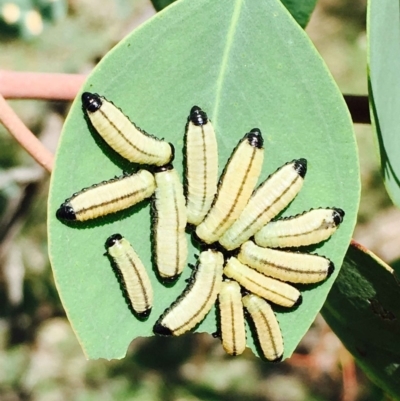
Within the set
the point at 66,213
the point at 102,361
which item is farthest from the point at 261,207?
the point at 102,361

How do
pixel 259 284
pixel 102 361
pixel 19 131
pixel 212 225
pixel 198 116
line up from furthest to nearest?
pixel 102 361 < pixel 259 284 < pixel 212 225 < pixel 198 116 < pixel 19 131

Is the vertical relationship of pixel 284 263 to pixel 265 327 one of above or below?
above

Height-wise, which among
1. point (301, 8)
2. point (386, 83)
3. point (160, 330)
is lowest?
point (160, 330)

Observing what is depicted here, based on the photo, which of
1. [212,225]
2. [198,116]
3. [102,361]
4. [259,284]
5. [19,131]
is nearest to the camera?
[19,131]

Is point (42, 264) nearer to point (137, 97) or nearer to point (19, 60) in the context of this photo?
point (19, 60)

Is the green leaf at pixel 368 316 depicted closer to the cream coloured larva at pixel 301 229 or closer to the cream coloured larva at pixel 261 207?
the cream coloured larva at pixel 301 229

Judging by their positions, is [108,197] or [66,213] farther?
[108,197]

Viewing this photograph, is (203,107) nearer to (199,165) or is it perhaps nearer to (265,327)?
(199,165)
